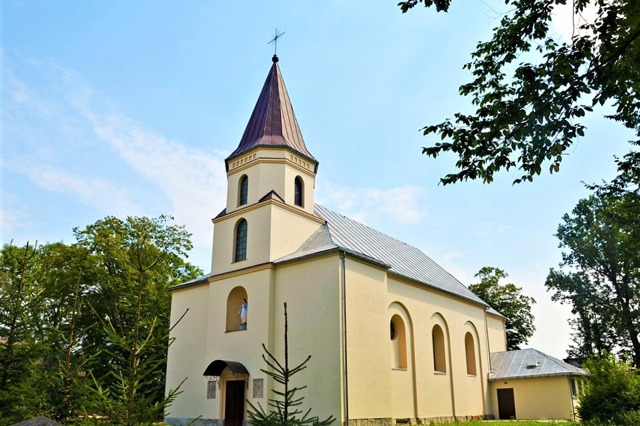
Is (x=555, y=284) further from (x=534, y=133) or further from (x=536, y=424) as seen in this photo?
(x=534, y=133)

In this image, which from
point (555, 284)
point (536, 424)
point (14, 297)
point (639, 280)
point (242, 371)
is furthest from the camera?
point (555, 284)

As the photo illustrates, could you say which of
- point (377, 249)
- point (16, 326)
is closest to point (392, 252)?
point (377, 249)

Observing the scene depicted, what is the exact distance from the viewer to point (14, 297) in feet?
38.5

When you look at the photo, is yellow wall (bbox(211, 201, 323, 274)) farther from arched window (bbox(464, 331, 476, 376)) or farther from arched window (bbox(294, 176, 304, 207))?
arched window (bbox(464, 331, 476, 376))

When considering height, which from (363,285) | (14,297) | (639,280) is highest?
(639,280)

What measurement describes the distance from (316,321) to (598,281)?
28.4 metres

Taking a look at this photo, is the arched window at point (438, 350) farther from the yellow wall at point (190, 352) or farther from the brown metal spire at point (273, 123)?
the yellow wall at point (190, 352)

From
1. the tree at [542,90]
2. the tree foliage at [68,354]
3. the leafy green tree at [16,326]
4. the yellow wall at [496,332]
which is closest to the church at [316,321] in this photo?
the yellow wall at [496,332]

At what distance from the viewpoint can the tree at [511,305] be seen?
131ft

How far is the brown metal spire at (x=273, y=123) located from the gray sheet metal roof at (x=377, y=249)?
3.59 m

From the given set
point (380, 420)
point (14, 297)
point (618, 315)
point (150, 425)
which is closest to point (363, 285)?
point (380, 420)

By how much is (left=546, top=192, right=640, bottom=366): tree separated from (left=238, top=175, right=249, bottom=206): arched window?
2504 centimetres

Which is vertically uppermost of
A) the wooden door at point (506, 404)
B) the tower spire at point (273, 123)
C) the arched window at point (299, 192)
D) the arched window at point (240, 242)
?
the tower spire at point (273, 123)

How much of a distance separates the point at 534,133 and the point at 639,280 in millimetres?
34304
